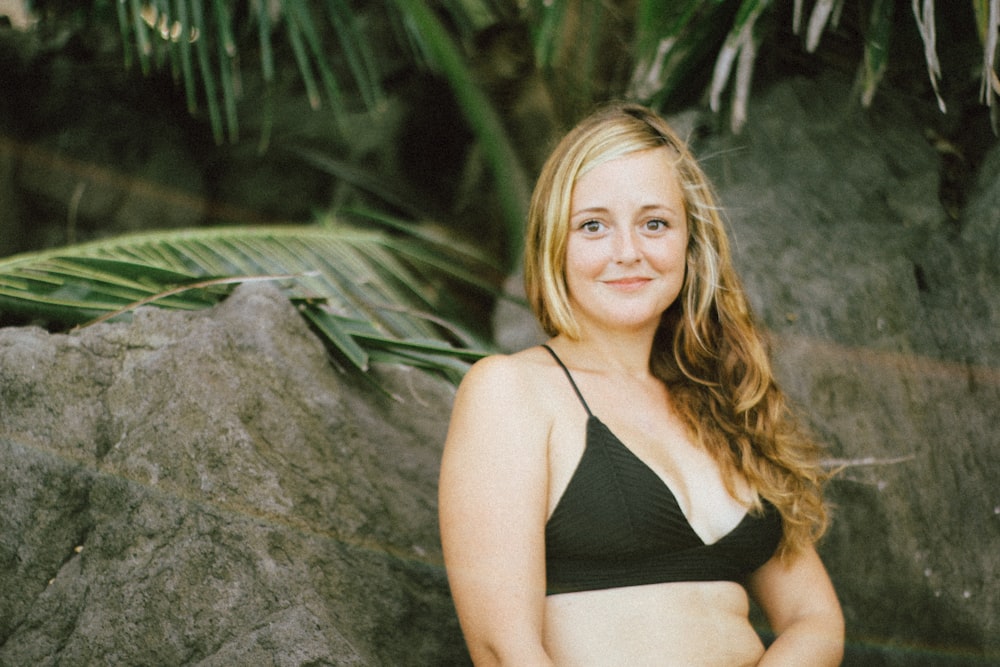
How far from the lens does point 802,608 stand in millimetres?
1764

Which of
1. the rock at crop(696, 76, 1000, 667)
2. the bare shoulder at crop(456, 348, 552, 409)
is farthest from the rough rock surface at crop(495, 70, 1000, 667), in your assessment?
the bare shoulder at crop(456, 348, 552, 409)

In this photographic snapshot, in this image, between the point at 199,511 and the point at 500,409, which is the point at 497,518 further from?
the point at 199,511

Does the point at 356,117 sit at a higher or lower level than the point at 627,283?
lower

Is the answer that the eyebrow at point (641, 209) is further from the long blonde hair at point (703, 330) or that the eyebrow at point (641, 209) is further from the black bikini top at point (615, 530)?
the black bikini top at point (615, 530)

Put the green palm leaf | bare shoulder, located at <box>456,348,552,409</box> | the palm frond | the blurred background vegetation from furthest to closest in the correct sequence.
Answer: the palm frond, the blurred background vegetation, the green palm leaf, bare shoulder, located at <box>456,348,552,409</box>

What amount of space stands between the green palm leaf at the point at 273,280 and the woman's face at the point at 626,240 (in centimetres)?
39

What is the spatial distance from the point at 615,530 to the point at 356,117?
10.3 feet

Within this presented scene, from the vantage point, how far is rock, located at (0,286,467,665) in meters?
1.51

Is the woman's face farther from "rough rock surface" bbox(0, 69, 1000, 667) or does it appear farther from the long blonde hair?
"rough rock surface" bbox(0, 69, 1000, 667)

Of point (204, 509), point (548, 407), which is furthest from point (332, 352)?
point (548, 407)

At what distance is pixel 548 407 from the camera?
1.56 m

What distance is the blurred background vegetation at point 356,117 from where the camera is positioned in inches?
82.4

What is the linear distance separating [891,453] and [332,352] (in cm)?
141

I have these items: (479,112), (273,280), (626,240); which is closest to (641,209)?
(626,240)
